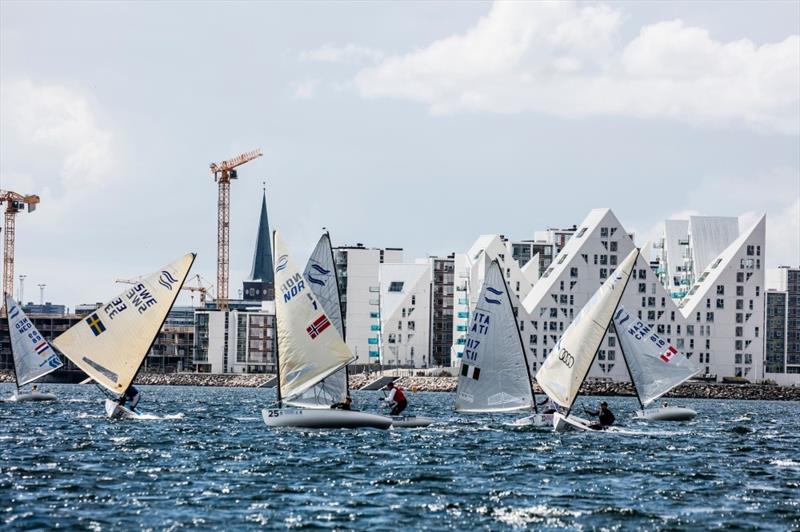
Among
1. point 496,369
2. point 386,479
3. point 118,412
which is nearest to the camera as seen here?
point 386,479

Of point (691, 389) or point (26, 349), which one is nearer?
point (26, 349)

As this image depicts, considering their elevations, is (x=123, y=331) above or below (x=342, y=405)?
above

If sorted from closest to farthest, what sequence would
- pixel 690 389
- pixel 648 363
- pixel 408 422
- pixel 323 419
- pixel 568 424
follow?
1. pixel 323 419
2. pixel 568 424
3. pixel 408 422
4. pixel 648 363
5. pixel 690 389

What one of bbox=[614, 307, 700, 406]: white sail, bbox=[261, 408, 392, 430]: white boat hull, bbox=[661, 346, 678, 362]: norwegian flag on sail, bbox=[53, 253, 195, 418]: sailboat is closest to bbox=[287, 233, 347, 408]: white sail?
bbox=[261, 408, 392, 430]: white boat hull

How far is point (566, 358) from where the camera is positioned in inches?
2443

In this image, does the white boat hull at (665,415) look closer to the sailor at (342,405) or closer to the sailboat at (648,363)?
the sailboat at (648,363)

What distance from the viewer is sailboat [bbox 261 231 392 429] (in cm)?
5869

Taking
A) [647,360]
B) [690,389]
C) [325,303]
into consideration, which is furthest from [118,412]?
[690,389]

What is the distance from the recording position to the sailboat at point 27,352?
305 ft

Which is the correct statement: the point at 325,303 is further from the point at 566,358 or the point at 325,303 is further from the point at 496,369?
the point at 566,358

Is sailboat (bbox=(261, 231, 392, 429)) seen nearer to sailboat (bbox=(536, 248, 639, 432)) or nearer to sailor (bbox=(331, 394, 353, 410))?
sailor (bbox=(331, 394, 353, 410))

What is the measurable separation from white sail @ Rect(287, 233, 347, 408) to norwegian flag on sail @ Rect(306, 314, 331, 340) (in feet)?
3.98

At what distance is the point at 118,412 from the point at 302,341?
Result: 1320 centimetres

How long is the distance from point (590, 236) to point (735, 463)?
135375 millimetres
